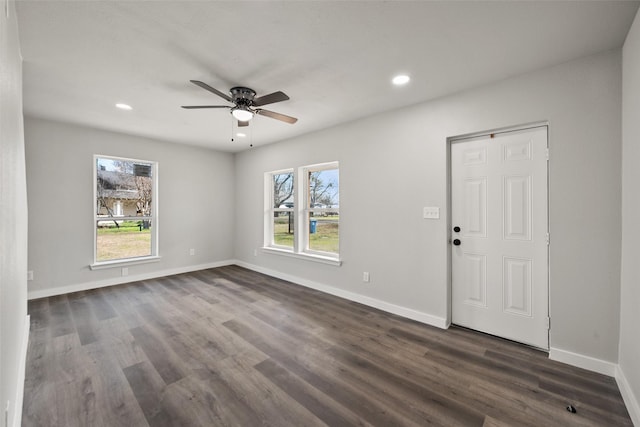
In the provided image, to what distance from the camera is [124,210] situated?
466 cm

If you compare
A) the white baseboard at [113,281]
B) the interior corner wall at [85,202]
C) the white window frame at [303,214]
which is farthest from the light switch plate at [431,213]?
the white baseboard at [113,281]

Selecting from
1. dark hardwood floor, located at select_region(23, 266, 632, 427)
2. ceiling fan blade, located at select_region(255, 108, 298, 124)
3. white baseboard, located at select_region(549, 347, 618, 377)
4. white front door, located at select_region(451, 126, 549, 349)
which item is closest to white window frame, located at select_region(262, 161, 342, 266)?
dark hardwood floor, located at select_region(23, 266, 632, 427)

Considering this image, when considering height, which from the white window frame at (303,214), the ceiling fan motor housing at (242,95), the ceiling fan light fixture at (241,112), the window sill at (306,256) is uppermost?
the ceiling fan motor housing at (242,95)

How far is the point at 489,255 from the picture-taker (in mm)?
2734

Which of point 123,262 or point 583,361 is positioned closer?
point 583,361

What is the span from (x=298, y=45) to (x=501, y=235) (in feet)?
8.47

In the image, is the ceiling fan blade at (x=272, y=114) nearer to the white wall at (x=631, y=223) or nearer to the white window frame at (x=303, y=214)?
the white window frame at (x=303, y=214)

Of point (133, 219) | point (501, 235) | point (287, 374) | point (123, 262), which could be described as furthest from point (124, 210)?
point (501, 235)

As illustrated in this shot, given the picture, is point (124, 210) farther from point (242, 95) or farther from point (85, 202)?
point (242, 95)

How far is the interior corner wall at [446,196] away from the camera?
2.07 meters

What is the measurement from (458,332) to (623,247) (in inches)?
60.4

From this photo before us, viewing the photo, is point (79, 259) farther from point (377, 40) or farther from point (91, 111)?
point (377, 40)

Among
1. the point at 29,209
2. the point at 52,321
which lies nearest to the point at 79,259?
the point at 29,209

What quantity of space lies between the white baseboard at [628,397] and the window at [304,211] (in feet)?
9.64
